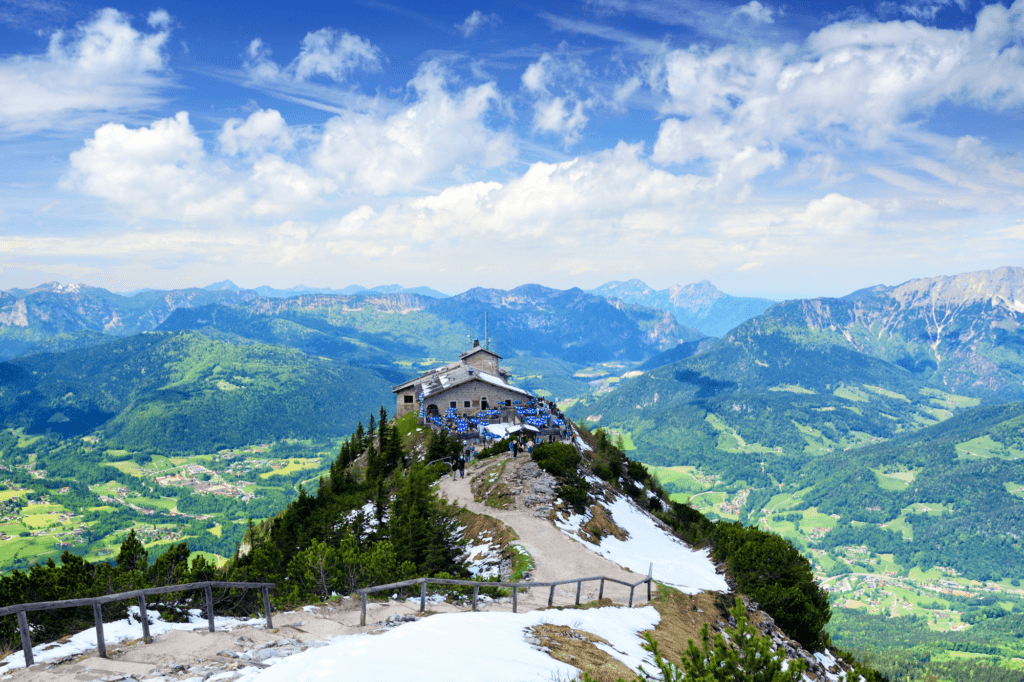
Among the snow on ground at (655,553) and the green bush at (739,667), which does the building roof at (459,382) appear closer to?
the snow on ground at (655,553)

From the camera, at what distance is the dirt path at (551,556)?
975 inches

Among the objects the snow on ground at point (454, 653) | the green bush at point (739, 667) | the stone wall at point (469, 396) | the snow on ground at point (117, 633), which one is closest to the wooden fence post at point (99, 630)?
the snow on ground at point (117, 633)

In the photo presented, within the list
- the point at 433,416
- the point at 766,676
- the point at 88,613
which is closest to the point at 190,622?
the point at 88,613

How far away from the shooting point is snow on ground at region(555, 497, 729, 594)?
2909cm

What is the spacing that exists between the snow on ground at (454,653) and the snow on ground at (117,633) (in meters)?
4.18

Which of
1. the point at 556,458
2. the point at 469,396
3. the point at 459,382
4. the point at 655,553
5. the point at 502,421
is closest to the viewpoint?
the point at 655,553

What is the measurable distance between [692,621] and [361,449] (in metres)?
59.8

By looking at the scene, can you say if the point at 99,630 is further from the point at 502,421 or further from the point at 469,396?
the point at 469,396

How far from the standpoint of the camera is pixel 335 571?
23.1 meters

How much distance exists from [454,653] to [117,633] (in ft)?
26.8

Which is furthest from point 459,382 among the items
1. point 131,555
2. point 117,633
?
point 117,633

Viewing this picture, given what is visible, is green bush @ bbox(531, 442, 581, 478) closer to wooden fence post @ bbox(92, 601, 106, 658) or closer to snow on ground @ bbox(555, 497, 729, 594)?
snow on ground @ bbox(555, 497, 729, 594)

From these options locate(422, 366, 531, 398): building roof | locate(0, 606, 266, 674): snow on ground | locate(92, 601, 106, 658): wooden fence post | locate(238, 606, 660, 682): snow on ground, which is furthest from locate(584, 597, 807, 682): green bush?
locate(422, 366, 531, 398): building roof

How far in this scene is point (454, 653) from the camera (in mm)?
13273
